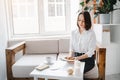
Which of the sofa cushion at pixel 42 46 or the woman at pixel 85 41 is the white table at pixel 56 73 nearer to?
the woman at pixel 85 41

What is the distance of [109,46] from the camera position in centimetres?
272

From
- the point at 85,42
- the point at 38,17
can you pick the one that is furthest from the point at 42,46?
the point at 85,42

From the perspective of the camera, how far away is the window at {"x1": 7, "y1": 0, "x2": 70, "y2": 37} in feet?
10.3

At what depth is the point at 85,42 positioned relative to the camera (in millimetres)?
2025

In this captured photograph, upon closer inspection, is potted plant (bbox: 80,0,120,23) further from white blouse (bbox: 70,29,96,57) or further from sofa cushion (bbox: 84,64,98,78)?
sofa cushion (bbox: 84,64,98,78)

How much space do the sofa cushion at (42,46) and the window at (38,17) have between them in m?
0.42

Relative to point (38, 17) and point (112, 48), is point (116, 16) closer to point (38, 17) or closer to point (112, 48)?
point (112, 48)

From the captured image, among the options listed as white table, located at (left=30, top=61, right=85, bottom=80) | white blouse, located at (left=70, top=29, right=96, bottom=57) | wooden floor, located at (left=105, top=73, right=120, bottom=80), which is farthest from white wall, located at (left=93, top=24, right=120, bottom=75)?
white table, located at (left=30, top=61, right=85, bottom=80)

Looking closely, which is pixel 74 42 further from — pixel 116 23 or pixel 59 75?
pixel 116 23

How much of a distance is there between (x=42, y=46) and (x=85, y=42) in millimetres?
1031

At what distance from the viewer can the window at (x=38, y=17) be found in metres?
3.14

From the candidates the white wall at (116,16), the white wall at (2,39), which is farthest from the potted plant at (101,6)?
the white wall at (2,39)

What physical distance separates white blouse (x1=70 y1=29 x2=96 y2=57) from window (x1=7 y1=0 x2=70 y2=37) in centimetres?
115

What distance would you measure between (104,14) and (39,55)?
1.24 m
